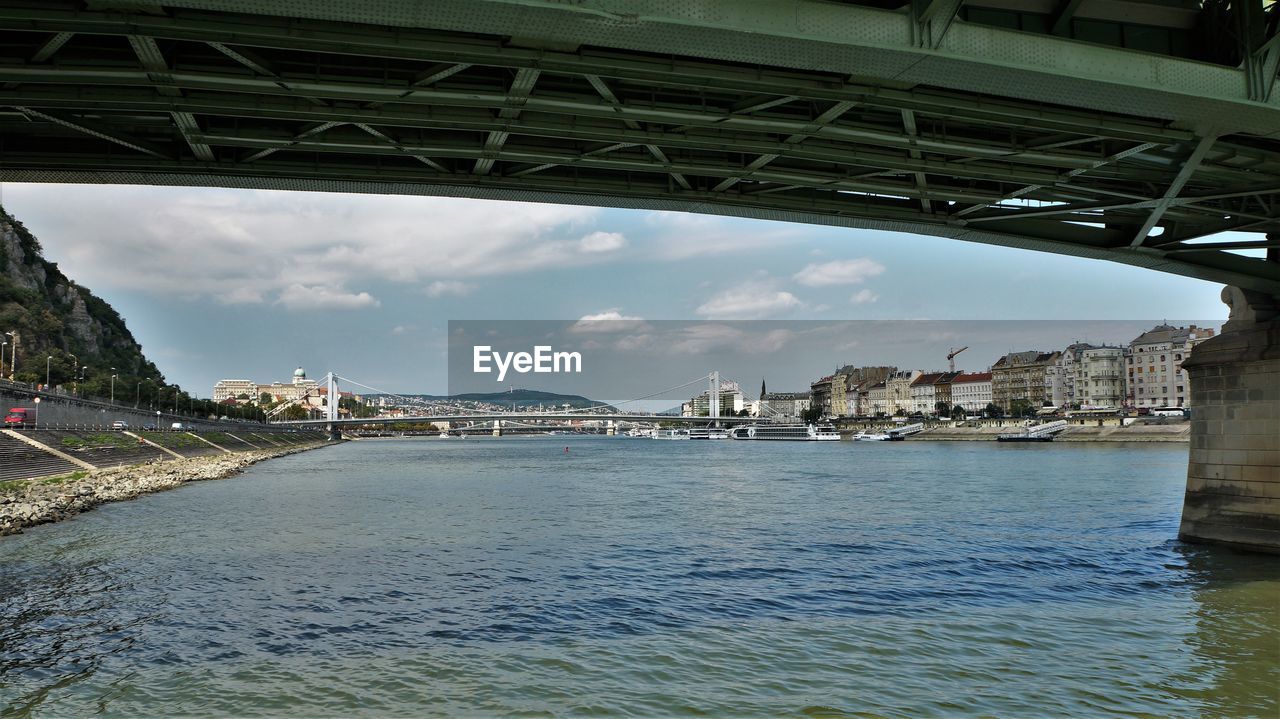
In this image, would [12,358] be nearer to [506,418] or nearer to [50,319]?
[50,319]

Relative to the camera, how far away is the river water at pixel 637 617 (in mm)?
10117

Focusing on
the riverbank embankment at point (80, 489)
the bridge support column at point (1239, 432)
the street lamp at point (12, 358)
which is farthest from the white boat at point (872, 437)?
the bridge support column at point (1239, 432)

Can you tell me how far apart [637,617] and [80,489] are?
3168cm

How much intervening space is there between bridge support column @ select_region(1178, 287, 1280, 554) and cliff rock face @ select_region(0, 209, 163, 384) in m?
101

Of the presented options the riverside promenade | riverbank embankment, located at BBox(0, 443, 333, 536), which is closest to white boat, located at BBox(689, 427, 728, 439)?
the riverside promenade

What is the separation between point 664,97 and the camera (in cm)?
1226

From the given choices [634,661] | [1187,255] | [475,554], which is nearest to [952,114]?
[634,661]

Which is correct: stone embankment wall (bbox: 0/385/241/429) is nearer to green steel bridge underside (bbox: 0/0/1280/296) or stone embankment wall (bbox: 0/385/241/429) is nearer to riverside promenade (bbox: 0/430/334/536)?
riverside promenade (bbox: 0/430/334/536)

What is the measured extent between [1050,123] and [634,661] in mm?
9455

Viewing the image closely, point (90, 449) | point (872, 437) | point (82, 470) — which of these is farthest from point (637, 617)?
point (872, 437)

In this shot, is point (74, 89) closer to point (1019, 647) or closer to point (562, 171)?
point (562, 171)

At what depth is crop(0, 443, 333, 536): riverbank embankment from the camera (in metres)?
27.8

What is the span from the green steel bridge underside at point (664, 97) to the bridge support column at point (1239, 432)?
13.7 ft

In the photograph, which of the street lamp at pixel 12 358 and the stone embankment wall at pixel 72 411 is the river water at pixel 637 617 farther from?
the street lamp at pixel 12 358
